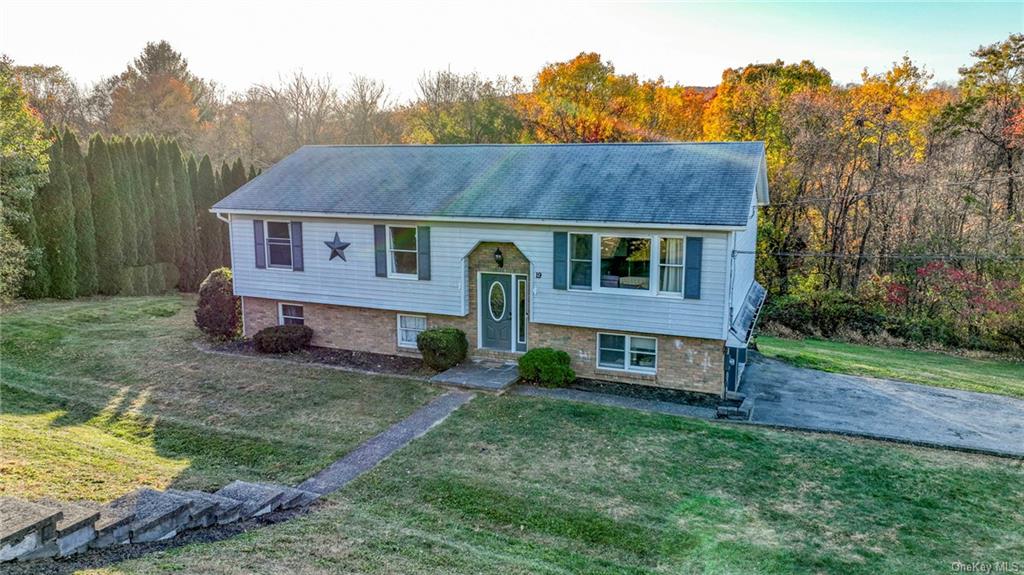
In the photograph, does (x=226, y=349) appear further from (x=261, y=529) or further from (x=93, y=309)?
(x=261, y=529)

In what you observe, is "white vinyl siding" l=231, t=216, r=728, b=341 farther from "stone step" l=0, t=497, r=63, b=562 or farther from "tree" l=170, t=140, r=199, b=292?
"tree" l=170, t=140, r=199, b=292

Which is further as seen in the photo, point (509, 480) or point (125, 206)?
point (125, 206)

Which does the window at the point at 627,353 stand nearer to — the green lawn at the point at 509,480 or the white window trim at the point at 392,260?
the green lawn at the point at 509,480

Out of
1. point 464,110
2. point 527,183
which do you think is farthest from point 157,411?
point 464,110

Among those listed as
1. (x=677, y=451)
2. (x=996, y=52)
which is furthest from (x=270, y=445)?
(x=996, y=52)

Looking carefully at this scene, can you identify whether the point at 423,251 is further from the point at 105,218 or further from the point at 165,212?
the point at 165,212

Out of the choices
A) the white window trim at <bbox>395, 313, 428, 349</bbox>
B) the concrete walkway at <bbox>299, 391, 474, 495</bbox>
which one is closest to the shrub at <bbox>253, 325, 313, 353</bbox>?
the white window trim at <bbox>395, 313, 428, 349</bbox>
